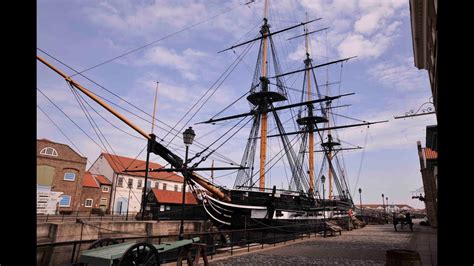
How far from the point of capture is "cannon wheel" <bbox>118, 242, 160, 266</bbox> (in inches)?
248

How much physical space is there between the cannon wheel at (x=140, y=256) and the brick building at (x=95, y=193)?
35330 millimetres

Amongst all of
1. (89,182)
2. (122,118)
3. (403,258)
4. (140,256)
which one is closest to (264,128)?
(122,118)

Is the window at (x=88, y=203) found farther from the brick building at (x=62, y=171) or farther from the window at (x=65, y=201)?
the window at (x=65, y=201)

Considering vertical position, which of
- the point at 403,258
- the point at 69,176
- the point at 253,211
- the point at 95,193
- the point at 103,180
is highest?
the point at 103,180

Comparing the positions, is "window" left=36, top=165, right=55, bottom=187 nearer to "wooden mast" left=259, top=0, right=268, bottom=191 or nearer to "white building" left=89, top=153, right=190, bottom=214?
"white building" left=89, top=153, right=190, bottom=214

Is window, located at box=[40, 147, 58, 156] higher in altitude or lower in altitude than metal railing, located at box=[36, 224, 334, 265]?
higher

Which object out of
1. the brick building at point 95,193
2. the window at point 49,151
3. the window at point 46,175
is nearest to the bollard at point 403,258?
the window at point 46,175

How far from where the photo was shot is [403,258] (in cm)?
394

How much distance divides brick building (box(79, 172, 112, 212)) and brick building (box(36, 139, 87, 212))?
2132 mm

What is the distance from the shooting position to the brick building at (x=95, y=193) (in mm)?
40203

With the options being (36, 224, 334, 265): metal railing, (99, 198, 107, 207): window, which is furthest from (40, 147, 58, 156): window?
(36, 224, 334, 265): metal railing

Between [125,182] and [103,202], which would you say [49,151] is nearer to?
[103,202]

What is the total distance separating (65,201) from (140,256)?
3563 centimetres
